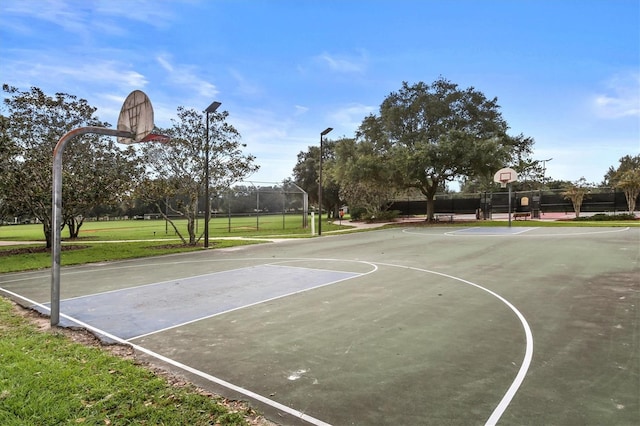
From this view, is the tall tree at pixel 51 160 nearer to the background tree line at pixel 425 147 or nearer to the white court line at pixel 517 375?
the white court line at pixel 517 375

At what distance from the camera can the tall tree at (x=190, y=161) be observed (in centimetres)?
1577

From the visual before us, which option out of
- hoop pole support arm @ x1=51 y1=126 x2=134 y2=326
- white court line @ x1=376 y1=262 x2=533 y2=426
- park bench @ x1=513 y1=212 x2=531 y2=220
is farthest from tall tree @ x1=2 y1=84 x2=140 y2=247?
park bench @ x1=513 y1=212 x2=531 y2=220

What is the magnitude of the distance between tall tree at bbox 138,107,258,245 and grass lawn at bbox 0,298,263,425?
471 inches

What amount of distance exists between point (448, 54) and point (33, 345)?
1661cm

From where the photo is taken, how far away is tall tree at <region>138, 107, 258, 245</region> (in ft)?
51.8

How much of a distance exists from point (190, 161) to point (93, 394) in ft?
45.5

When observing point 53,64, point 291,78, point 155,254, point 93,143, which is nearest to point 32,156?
point 93,143

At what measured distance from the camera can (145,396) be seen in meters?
3.19

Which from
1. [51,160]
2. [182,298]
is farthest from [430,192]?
[182,298]

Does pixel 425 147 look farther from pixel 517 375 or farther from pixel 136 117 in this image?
pixel 517 375

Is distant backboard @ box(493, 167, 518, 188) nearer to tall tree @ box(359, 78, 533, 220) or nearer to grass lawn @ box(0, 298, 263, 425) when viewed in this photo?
tall tree @ box(359, 78, 533, 220)

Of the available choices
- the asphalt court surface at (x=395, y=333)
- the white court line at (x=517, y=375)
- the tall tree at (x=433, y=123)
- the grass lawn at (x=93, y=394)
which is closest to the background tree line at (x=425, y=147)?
the tall tree at (x=433, y=123)

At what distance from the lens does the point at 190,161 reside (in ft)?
52.9

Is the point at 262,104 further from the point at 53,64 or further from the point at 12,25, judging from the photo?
the point at 12,25
